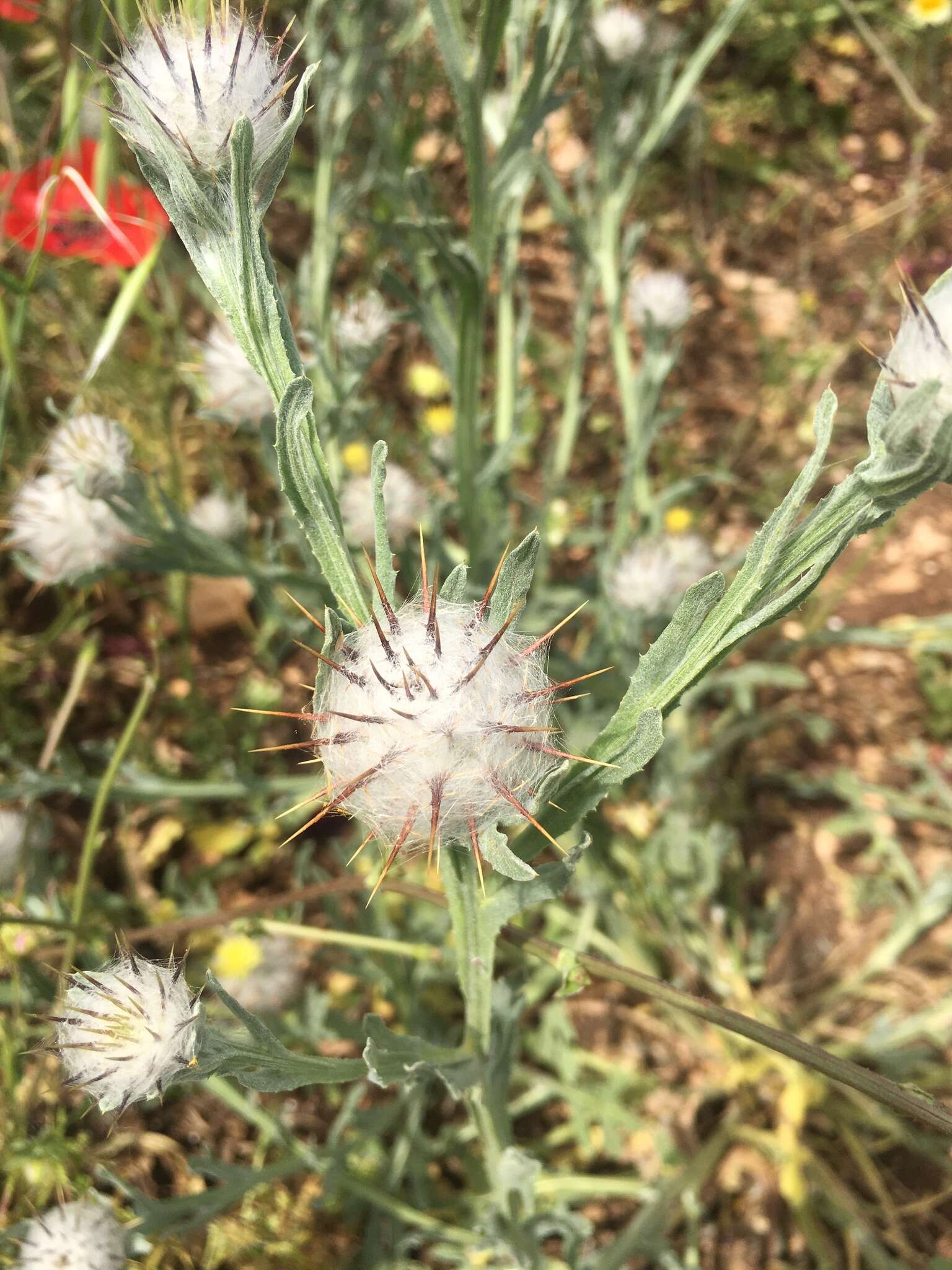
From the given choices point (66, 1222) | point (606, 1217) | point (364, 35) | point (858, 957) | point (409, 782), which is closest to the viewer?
point (409, 782)

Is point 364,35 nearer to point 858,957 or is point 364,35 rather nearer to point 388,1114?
point 388,1114

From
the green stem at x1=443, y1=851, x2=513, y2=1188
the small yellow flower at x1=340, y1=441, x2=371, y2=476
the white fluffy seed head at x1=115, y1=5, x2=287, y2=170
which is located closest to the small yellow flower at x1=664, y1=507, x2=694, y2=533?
the small yellow flower at x1=340, y1=441, x2=371, y2=476

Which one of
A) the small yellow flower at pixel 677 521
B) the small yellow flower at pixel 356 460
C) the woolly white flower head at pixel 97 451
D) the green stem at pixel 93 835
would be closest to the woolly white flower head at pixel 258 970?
the green stem at pixel 93 835

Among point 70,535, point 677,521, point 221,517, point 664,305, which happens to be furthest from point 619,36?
point 70,535

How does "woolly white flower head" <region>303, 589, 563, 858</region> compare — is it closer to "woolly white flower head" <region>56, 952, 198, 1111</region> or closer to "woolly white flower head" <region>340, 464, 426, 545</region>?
"woolly white flower head" <region>56, 952, 198, 1111</region>

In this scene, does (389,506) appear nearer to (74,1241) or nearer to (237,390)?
(237,390)

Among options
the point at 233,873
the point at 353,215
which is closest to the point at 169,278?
the point at 353,215

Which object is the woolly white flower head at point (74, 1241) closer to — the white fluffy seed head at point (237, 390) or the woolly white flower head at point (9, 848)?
the woolly white flower head at point (9, 848)
